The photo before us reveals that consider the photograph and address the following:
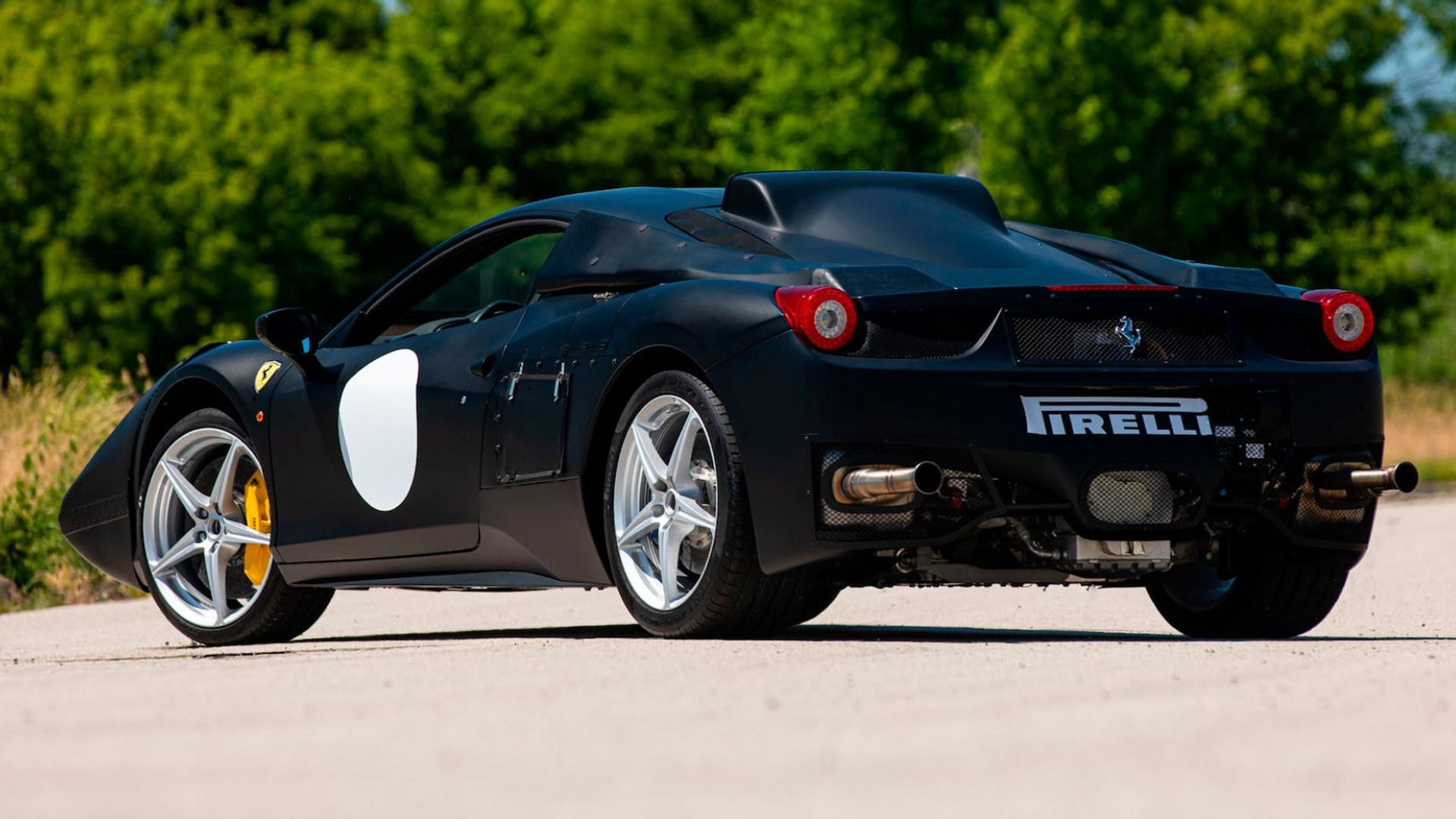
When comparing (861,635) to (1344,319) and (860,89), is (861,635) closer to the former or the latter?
(1344,319)

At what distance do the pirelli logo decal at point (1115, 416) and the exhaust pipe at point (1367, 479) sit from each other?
17.8 inches

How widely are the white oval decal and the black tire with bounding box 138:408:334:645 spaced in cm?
52

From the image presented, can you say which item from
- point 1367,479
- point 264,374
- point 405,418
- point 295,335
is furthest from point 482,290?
point 1367,479

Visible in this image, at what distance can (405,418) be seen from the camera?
7.00 m

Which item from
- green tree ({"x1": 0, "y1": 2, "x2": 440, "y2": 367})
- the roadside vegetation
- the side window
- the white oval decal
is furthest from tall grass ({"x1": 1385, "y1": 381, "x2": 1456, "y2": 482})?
green tree ({"x1": 0, "y1": 2, "x2": 440, "y2": 367})

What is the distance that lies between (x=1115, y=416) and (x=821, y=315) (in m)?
0.82

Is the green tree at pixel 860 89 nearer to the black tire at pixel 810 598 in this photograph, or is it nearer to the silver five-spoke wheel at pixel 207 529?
the silver five-spoke wheel at pixel 207 529

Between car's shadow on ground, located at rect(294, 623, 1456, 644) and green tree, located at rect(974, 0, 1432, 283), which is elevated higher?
green tree, located at rect(974, 0, 1432, 283)

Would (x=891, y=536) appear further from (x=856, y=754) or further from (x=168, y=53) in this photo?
(x=168, y=53)

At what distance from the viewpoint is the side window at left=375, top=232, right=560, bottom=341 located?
278 inches

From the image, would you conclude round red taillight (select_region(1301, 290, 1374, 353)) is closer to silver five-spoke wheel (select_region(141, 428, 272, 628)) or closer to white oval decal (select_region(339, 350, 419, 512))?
white oval decal (select_region(339, 350, 419, 512))

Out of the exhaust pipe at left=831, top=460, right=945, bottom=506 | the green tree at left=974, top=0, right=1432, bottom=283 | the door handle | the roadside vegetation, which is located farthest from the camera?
the roadside vegetation

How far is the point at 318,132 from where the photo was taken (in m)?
45.9

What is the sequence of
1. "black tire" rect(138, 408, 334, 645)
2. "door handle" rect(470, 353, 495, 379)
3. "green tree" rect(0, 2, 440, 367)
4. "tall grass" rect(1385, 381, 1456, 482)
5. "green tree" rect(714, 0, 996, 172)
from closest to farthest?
1. "door handle" rect(470, 353, 495, 379)
2. "black tire" rect(138, 408, 334, 645)
3. "tall grass" rect(1385, 381, 1456, 482)
4. "green tree" rect(714, 0, 996, 172)
5. "green tree" rect(0, 2, 440, 367)
